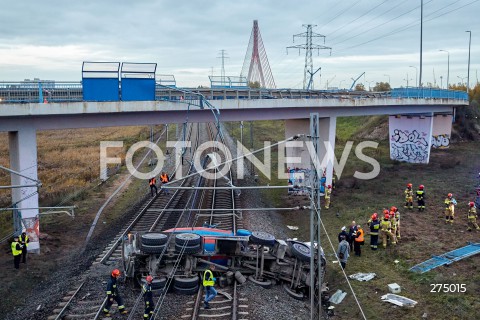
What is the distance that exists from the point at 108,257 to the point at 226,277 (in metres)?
4.72

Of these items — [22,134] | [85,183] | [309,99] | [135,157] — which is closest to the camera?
[22,134]

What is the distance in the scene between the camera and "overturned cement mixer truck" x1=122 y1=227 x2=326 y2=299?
1373 cm

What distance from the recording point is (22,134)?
1805 cm

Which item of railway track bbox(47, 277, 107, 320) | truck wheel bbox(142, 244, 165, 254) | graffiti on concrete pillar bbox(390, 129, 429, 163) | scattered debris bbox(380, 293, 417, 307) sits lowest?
scattered debris bbox(380, 293, 417, 307)

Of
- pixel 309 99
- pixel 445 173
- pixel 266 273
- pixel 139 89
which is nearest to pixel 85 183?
pixel 139 89

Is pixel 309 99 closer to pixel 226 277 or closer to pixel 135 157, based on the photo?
pixel 226 277

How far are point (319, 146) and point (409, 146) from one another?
1560 centimetres

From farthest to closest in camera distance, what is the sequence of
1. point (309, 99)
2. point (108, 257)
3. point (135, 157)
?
point (135, 157)
point (309, 99)
point (108, 257)

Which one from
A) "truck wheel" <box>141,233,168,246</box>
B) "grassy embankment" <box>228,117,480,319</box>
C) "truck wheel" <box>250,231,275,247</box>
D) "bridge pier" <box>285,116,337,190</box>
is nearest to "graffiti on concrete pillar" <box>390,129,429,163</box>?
"grassy embankment" <box>228,117,480,319</box>

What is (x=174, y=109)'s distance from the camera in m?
21.4

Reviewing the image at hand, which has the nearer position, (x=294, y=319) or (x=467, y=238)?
(x=294, y=319)

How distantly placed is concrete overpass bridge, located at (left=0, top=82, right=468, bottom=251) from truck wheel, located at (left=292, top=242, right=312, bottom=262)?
4.60 meters

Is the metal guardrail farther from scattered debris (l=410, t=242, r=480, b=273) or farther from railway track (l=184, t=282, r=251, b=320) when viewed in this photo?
scattered debris (l=410, t=242, r=480, b=273)

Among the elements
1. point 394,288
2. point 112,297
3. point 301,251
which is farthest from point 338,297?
point 112,297
